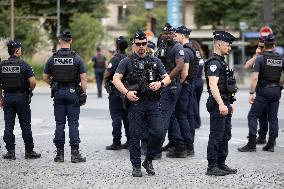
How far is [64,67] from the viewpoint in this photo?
33.0 ft

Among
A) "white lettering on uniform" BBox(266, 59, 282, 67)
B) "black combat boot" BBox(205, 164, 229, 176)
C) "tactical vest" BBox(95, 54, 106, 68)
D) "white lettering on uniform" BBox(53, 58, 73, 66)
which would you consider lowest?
"black combat boot" BBox(205, 164, 229, 176)

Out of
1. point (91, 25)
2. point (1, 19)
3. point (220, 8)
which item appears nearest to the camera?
point (1, 19)

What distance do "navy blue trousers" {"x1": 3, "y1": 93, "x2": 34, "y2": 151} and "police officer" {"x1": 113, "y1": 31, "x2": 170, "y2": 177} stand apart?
2047 millimetres

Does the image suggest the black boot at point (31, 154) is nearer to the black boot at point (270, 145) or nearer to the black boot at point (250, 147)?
the black boot at point (250, 147)

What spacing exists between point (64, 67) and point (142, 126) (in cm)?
165

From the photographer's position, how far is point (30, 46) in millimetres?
38938

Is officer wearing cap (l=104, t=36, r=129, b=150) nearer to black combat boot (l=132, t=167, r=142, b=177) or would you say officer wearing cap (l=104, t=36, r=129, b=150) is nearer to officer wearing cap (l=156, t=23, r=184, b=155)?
officer wearing cap (l=156, t=23, r=184, b=155)

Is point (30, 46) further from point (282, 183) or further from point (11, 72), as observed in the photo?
point (282, 183)

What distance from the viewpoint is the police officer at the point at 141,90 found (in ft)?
29.4

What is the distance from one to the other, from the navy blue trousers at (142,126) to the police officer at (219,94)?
672 millimetres

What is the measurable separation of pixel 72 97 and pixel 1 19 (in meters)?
28.3

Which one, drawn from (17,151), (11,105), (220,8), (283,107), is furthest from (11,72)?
(220,8)

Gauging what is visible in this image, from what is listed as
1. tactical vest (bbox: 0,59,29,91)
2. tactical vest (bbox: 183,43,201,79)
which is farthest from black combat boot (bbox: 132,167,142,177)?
tactical vest (bbox: 183,43,201,79)

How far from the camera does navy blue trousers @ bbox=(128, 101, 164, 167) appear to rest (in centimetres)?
900
